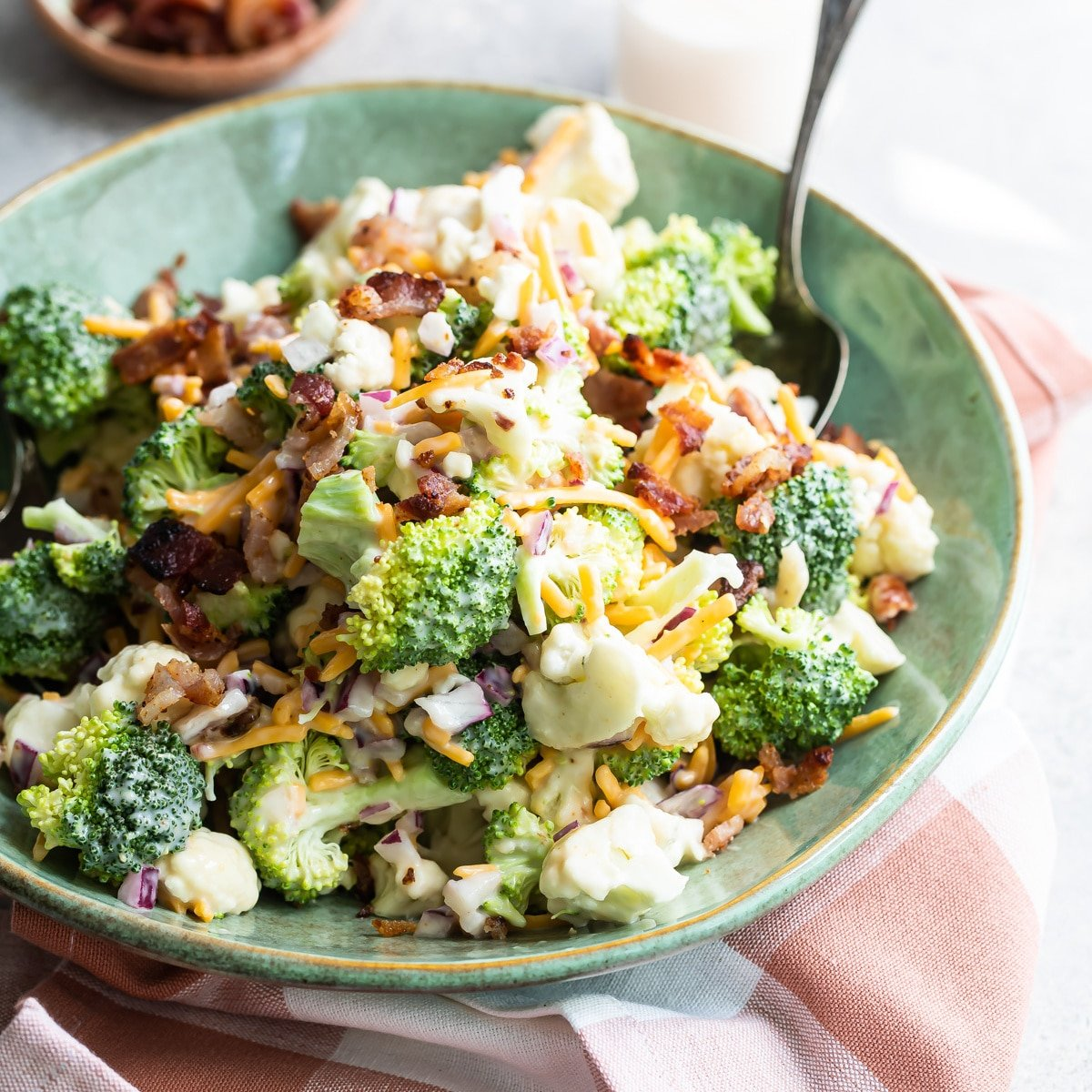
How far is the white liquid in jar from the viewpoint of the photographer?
4727 millimetres

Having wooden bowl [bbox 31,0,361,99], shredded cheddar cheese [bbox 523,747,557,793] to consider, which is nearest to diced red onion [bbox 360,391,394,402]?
shredded cheddar cheese [bbox 523,747,557,793]

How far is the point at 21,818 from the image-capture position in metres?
2.78

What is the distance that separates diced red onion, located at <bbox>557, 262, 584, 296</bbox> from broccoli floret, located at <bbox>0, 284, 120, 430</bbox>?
1.28 m

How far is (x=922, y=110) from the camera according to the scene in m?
5.43

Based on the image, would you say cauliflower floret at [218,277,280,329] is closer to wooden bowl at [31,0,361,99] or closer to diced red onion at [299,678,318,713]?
diced red onion at [299,678,318,713]

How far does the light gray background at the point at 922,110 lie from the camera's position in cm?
484

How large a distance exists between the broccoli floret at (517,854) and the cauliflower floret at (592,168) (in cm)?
183

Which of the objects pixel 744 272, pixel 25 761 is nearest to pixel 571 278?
pixel 744 272

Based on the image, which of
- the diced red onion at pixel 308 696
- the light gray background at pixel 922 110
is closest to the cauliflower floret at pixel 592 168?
the light gray background at pixel 922 110

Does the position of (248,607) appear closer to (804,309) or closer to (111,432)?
(111,432)

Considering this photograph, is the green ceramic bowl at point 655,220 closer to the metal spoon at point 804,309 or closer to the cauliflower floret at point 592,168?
the metal spoon at point 804,309

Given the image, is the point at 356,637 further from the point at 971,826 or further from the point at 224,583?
the point at 971,826

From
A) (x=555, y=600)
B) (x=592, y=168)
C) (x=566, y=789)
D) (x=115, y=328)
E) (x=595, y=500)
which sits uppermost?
(x=592, y=168)

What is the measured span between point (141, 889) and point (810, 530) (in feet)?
5.52
